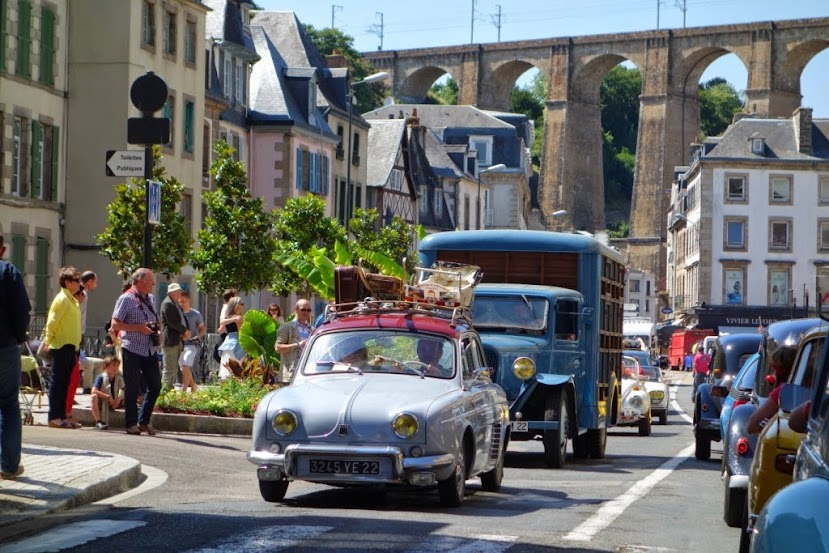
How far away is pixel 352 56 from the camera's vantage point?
4405 inches

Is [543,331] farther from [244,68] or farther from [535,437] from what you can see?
[244,68]

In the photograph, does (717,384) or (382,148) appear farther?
(382,148)

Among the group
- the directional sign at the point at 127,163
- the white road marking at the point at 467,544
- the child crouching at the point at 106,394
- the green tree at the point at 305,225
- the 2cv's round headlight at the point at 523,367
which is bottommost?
the white road marking at the point at 467,544

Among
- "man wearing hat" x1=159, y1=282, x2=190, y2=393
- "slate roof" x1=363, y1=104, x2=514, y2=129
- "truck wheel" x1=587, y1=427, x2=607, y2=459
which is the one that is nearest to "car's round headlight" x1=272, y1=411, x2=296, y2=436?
"truck wheel" x1=587, y1=427, x2=607, y2=459

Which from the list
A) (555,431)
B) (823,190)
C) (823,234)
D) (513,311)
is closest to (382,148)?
(823,190)

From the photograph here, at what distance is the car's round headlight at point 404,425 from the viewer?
37.4 ft

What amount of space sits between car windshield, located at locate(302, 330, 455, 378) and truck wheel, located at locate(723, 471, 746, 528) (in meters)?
2.41

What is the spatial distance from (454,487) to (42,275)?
1045 inches

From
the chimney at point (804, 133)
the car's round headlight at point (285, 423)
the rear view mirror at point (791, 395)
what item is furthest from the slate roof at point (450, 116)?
the rear view mirror at point (791, 395)

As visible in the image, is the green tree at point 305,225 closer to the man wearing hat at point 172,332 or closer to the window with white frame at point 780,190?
the man wearing hat at point 172,332

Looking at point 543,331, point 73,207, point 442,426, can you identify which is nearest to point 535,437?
point 543,331

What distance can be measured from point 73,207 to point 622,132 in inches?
4703

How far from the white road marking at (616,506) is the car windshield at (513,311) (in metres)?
2.03

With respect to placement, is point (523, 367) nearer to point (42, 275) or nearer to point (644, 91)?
point (42, 275)
